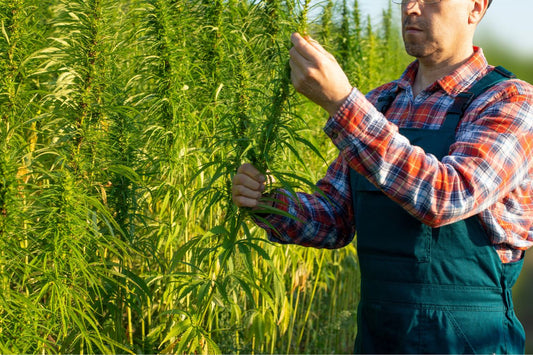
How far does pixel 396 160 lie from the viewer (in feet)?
4.55

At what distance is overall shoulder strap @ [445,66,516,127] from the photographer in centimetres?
166

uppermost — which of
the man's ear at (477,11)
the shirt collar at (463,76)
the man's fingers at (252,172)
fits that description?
the man's ear at (477,11)

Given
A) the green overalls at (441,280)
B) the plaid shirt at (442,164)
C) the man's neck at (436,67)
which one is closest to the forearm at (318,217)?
the plaid shirt at (442,164)

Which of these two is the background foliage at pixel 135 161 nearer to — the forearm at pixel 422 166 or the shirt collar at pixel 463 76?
the forearm at pixel 422 166

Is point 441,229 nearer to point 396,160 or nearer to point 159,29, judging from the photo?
point 396,160

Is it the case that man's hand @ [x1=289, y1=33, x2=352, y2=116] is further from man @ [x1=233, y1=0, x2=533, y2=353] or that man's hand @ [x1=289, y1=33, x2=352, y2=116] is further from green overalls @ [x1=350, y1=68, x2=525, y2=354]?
green overalls @ [x1=350, y1=68, x2=525, y2=354]

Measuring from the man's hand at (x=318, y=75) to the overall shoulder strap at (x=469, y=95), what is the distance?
1.35ft

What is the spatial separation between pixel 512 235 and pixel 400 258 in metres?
0.29

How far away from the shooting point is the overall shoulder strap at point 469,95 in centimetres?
166

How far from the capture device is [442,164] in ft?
4.67

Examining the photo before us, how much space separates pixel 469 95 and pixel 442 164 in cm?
35

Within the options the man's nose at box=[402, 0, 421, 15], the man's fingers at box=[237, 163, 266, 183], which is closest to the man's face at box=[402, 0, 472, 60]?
the man's nose at box=[402, 0, 421, 15]

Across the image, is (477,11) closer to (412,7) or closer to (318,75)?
(412,7)

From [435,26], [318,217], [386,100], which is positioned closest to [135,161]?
[318,217]
